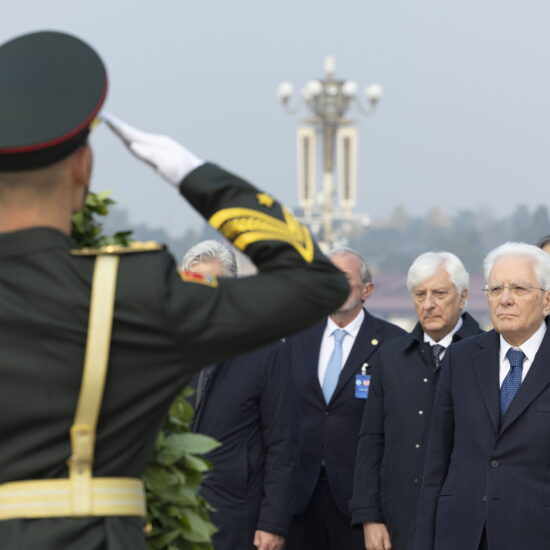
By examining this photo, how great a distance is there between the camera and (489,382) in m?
5.55

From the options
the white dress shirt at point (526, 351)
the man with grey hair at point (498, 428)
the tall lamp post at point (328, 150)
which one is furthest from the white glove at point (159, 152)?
the tall lamp post at point (328, 150)

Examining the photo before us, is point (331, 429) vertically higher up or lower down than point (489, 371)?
lower down

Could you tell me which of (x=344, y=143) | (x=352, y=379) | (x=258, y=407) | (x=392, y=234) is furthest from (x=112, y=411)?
(x=392, y=234)

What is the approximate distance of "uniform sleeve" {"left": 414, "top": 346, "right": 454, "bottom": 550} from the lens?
18.7 ft

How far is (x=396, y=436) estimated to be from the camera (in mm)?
6547

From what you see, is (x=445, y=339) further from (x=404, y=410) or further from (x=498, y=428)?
(x=498, y=428)

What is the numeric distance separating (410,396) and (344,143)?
107 ft

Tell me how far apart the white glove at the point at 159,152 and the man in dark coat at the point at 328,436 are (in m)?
4.49

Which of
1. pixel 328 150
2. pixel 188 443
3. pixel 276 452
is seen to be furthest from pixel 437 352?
pixel 328 150

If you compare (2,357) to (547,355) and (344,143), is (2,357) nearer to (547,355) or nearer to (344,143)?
(547,355)

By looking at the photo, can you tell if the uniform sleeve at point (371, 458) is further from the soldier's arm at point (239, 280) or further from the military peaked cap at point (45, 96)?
the military peaked cap at point (45, 96)

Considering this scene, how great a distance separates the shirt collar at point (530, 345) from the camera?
5574mm

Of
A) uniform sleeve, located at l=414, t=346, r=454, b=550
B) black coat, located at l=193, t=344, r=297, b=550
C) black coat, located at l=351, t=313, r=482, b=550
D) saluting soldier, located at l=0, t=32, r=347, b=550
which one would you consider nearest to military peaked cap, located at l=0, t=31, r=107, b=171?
saluting soldier, located at l=0, t=32, r=347, b=550

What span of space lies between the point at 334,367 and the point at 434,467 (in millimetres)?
1529
